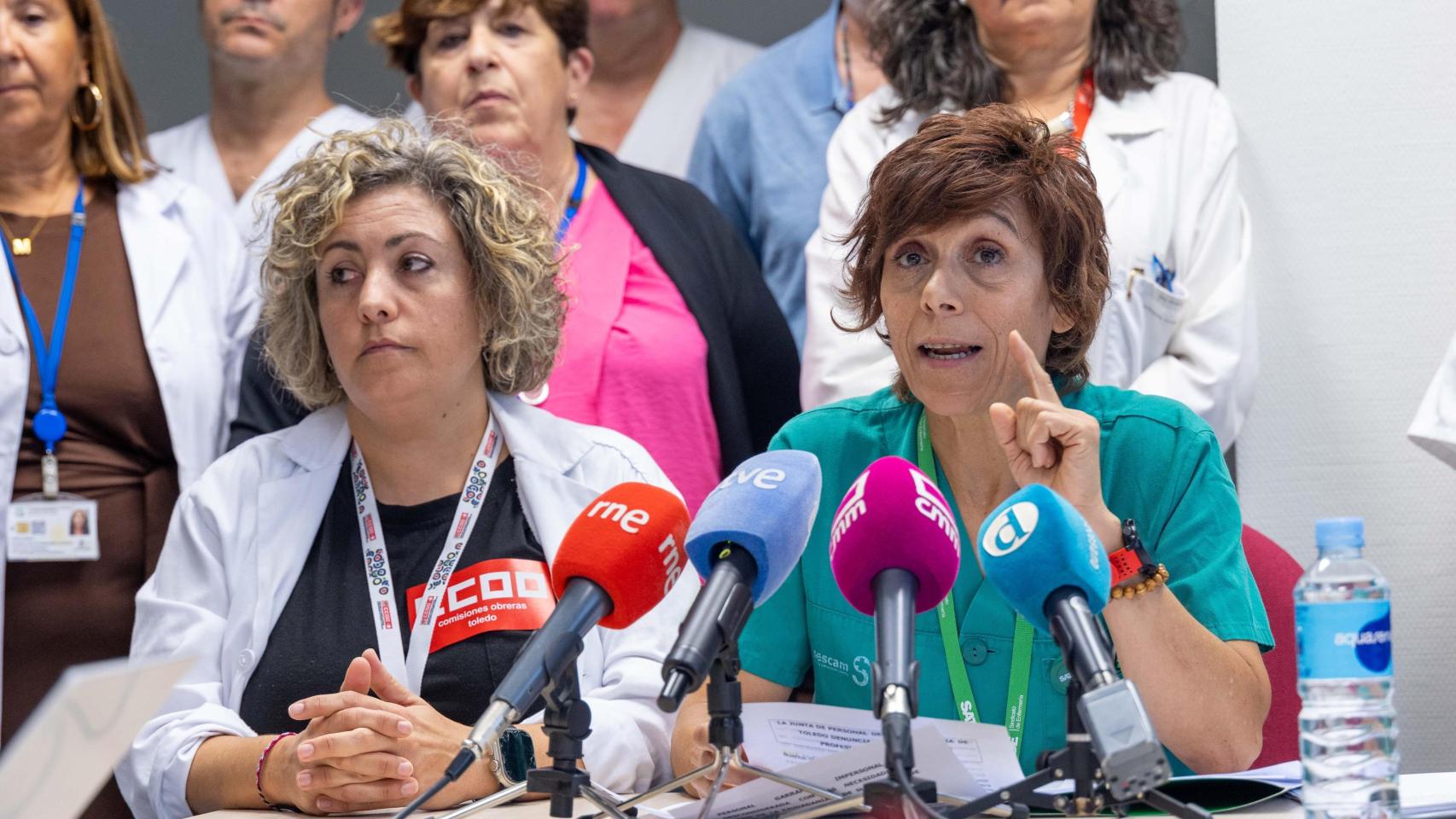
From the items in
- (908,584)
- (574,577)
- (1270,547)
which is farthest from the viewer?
(1270,547)

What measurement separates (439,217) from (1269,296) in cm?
169

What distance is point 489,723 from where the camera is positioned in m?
1.33

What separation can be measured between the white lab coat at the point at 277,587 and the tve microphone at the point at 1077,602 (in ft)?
3.08

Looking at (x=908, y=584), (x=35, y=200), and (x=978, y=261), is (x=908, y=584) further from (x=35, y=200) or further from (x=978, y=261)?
(x=35, y=200)

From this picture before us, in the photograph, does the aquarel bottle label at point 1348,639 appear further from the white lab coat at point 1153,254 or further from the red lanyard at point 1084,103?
the red lanyard at point 1084,103

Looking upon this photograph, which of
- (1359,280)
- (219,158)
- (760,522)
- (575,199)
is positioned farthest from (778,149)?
(760,522)

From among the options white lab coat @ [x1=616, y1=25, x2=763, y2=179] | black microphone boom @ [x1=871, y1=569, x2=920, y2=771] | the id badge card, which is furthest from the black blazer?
black microphone boom @ [x1=871, y1=569, x2=920, y2=771]

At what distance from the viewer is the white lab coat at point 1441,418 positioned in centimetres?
273

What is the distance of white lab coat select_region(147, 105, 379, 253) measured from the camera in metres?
3.47

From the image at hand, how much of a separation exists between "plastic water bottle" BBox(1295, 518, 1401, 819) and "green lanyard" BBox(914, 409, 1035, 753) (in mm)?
482

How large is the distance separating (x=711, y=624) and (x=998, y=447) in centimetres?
89

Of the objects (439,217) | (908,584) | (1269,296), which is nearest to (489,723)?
(908,584)

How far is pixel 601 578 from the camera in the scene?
144 centimetres

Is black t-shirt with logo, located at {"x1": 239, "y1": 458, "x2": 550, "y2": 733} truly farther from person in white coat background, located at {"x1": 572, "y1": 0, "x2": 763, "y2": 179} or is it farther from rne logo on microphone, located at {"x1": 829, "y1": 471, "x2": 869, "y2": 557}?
person in white coat background, located at {"x1": 572, "y1": 0, "x2": 763, "y2": 179}
